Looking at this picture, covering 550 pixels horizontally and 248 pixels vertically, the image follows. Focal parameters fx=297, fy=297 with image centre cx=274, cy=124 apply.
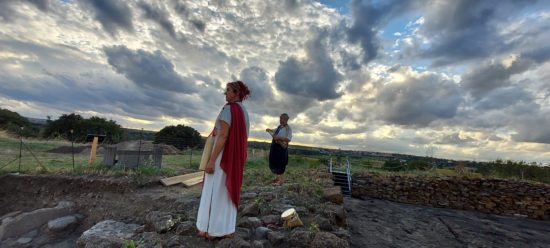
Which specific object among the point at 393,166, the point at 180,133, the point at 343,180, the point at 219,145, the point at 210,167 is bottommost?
the point at 343,180

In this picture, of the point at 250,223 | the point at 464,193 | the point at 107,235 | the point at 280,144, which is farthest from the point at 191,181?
the point at 464,193

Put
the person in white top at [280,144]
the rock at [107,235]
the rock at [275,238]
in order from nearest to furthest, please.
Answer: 1. the rock at [275,238]
2. the rock at [107,235]
3. the person in white top at [280,144]

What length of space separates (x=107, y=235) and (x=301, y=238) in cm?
270

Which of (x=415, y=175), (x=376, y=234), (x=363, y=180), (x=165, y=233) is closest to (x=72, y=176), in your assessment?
(x=165, y=233)

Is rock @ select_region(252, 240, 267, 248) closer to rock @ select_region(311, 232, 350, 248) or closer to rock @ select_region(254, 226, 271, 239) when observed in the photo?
rock @ select_region(254, 226, 271, 239)

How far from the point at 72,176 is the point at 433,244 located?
28.8ft

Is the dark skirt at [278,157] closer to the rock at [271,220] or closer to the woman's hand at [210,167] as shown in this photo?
the rock at [271,220]

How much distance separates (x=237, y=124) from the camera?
11.5 ft

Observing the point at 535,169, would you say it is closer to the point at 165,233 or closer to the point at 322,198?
the point at 322,198

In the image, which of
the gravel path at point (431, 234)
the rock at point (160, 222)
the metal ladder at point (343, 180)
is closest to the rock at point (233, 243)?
the rock at point (160, 222)

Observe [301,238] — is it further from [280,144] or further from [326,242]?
[280,144]

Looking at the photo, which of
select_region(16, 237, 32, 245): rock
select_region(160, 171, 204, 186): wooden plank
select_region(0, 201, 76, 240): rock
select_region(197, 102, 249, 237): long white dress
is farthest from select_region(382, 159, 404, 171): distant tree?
select_region(16, 237, 32, 245): rock

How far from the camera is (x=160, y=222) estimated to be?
385cm

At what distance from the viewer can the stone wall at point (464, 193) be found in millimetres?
11828
